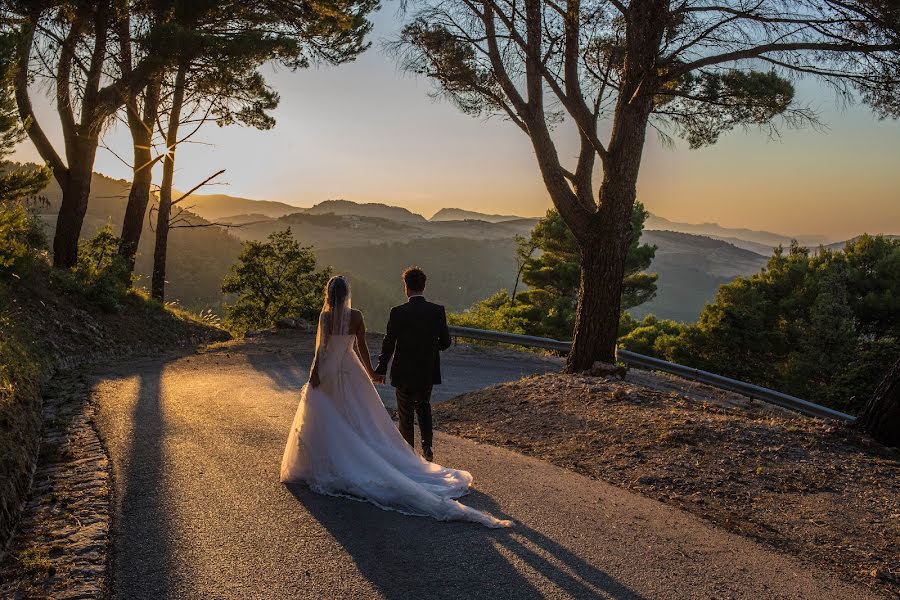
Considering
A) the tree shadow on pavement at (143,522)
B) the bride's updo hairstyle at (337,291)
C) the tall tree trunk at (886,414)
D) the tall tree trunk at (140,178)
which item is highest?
the tall tree trunk at (140,178)

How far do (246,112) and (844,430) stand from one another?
71.4 ft

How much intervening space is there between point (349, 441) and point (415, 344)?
45.7 inches

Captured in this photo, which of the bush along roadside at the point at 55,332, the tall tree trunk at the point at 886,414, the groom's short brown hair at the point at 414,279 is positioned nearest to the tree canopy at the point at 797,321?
the tall tree trunk at the point at 886,414

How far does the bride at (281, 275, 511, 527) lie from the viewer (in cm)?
601

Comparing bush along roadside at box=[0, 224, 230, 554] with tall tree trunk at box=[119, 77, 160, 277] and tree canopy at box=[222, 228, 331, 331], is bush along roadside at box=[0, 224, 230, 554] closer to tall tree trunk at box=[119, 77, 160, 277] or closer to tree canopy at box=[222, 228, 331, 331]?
tall tree trunk at box=[119, 77, 160, 277]

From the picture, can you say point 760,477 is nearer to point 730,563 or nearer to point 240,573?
point 730,563

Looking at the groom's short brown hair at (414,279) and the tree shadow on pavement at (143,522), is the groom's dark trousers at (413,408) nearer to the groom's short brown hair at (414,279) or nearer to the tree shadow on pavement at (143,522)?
the groom's short brown hair at (414,279)

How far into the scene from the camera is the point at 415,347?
691 centimetres

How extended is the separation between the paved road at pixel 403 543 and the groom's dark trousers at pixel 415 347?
960 mm

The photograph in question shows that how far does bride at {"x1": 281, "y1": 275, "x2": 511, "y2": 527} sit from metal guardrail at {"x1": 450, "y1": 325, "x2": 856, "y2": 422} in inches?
323

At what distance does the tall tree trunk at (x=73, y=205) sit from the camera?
19.0 m

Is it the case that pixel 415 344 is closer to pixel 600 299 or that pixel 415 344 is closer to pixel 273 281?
pixel 600 299

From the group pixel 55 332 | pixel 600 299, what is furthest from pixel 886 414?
pixel 55 332

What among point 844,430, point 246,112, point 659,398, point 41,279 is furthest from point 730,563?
point 246,112
